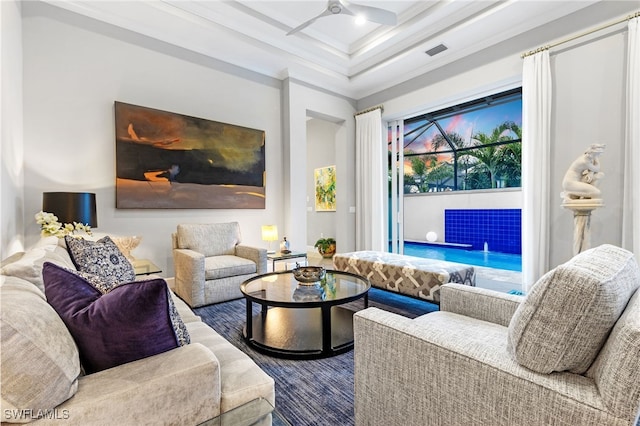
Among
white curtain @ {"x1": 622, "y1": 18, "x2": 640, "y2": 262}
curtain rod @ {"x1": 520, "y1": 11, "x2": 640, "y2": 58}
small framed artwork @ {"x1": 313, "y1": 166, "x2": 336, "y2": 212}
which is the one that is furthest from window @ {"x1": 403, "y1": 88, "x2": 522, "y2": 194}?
white curtain @ {"x1": 622, "y1": 18, "x2": 640, "y2": 262}

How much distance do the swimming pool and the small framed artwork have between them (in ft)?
8.12

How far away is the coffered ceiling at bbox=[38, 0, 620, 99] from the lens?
10.9 ft

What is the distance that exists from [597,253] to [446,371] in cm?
70

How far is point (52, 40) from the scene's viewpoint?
10.1 ft

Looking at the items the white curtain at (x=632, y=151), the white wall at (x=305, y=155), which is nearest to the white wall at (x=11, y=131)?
the white wall at (x=305, y=155)

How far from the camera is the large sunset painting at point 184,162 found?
350cm

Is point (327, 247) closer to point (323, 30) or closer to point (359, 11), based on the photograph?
point (323, 30)

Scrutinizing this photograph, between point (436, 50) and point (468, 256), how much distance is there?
4.60 metres

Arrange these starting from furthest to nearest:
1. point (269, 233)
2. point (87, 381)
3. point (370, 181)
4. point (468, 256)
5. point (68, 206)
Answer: point (468, 256) → point (370, 181) → point (269, 233) → point (68, 206) → point (87, 381)

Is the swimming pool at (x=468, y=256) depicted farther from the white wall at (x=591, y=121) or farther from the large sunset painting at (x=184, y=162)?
the large sunset painting at (x=184, y=162)

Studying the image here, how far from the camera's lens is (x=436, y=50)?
410 centimetres

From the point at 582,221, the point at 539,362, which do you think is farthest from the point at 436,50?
the point at 539,362

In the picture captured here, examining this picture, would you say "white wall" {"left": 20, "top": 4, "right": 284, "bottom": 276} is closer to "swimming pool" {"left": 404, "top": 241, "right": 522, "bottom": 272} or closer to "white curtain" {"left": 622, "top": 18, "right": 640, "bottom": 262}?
"white curtain" {"left": 622, "top": 18, "right": 640, "bottom": 262}

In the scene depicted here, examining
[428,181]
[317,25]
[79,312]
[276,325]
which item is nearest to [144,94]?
[317,25]
